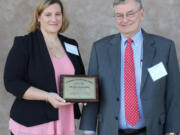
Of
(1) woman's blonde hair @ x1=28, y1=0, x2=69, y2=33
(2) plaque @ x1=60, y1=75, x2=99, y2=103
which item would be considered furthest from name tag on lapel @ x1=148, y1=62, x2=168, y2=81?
(1) woman's blonde hair @ x1=28, y1=0, x2=69, y2=33

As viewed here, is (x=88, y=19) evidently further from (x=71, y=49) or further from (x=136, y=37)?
(x=136, y=37)

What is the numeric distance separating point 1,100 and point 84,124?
7.14ft

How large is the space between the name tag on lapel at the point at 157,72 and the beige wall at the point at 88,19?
1826 millimetres

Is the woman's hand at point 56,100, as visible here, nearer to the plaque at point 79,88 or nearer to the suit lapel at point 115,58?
the plaque at point 79,88

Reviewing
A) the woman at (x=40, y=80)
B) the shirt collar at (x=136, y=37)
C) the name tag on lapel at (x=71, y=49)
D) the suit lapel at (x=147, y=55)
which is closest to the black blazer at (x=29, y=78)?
the woman at (x=40, y=80)

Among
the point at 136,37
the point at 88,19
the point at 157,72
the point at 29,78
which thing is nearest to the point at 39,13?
the point at 29,78

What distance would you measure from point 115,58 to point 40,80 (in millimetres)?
584

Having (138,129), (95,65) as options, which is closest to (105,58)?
(95,65)

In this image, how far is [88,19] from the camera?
481cm

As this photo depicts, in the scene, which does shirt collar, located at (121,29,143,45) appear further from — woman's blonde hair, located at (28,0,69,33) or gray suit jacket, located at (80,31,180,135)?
woman's blonde hair, located at (28,0,69,33)

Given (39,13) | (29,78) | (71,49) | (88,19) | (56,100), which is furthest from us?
(88,19)

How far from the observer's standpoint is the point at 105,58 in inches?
120

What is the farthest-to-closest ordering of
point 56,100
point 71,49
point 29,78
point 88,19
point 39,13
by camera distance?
point 88,19 < point 71,49 < point 39,13 < point 29,78 < point 56,100

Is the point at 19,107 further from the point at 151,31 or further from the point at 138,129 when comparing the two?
the point at 151,31
